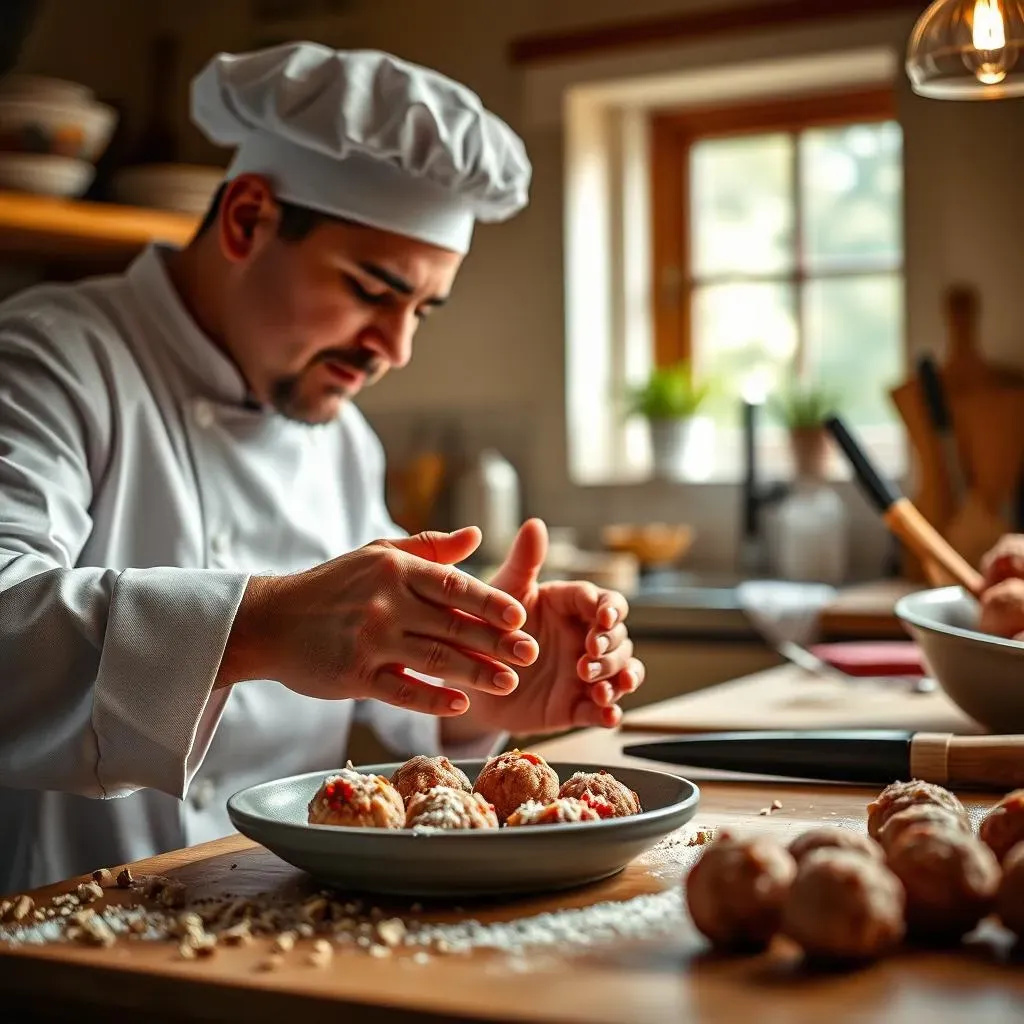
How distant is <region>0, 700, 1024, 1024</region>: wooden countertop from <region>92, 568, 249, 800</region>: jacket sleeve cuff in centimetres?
26

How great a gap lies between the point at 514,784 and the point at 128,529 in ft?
2.45

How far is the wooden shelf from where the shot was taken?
307 centimetres

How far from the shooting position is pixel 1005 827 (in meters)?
0.86

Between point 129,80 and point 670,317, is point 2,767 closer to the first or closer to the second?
point 670,317

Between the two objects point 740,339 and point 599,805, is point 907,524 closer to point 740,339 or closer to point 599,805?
point 599,805

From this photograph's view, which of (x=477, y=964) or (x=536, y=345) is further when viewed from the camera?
(x=536, y=345)

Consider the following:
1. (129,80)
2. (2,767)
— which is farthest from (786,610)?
(129,80)

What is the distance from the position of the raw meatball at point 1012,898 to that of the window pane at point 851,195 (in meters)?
2.81

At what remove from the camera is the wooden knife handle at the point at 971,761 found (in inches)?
44.0

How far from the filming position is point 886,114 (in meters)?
3.40

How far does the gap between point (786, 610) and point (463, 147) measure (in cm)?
130

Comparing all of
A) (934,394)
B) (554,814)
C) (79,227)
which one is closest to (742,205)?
(934,394)

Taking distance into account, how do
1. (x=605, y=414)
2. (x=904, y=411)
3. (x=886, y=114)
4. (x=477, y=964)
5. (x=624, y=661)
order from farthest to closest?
(x=605, y=414)
(x=886, y=114)
(x=904, y=411)
(x=624, y=661)
(x=477, y=964)

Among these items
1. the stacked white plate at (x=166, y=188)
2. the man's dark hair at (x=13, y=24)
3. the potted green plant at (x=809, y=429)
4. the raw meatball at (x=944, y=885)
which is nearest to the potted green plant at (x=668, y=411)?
the potted green plant at (x=809, y=429)
